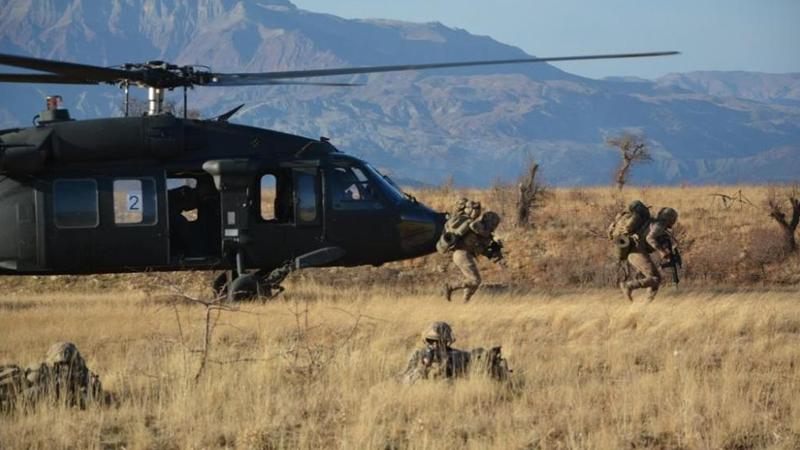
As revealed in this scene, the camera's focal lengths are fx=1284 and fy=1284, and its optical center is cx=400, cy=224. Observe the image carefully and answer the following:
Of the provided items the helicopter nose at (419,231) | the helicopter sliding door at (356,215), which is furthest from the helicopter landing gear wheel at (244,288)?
the helicopter nose at (419,231)

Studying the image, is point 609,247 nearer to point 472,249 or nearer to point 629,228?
point 472,249

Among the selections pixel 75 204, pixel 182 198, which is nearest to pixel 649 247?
pixel 182 198

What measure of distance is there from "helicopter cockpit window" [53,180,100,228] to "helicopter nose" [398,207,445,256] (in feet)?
13.9

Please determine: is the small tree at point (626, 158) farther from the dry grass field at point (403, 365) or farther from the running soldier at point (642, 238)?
the running soldier at point (642, 238)

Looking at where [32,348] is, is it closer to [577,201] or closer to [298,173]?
[298,173]

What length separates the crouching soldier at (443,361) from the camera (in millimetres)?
10891

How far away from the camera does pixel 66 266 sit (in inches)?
679

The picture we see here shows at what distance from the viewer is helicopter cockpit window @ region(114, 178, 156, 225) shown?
56.4 feet

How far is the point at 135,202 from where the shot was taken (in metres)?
Answer: 17.2

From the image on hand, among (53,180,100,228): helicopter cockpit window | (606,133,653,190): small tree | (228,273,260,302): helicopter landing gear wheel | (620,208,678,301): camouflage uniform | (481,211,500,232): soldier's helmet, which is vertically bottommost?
(228,273,260,302): helicopter landing gear wheel

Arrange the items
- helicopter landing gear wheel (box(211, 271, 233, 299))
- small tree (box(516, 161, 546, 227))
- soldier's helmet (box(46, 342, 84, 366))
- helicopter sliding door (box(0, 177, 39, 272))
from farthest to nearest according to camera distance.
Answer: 1. small tree (box(516, 161, 546, 227))
2. helicopter landing gear wheel (box(211, 271, 233, 299))
3. helicopter sliding door (box(0, 177, 39, 272))
4. soldier's helmet (box(46, 342, 84, 366))

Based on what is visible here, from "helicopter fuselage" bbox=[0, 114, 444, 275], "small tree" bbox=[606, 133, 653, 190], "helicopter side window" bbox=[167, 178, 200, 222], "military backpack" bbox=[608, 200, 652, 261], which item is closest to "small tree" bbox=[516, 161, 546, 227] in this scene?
"small tree" bbox=[606, 133, 653, 190]

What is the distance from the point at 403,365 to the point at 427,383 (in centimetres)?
153

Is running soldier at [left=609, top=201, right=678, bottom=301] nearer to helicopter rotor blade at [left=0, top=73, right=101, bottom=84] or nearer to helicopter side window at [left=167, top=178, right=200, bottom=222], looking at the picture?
helicopter side window at [left=167, top=178, right=200, bottom=222]
